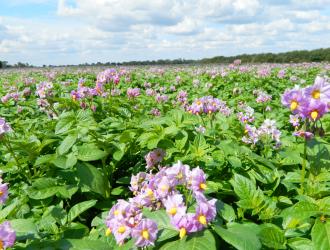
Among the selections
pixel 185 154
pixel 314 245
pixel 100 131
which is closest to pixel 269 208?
pixel 314 245

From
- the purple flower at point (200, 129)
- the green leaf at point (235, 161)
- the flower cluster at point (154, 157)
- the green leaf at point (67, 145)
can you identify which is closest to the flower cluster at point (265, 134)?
the purple flower at point (200, 129)

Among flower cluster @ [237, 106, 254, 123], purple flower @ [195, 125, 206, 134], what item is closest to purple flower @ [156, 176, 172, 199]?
purple flower @ [195, 125, 206, 134]

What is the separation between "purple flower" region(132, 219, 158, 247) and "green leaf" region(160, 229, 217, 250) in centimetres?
6

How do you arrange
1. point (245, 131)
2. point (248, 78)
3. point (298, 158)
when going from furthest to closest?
1. point (248, 78)
2. point (245, 131)
3. point (298, 158)

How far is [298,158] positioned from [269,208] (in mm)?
672

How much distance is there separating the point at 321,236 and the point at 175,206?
630 mm

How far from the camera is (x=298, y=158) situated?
8.39 feet

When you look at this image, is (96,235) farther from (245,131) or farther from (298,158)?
(245,131)

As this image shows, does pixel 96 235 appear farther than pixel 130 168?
No

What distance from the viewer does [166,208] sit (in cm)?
160

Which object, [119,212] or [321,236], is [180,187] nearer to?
[119,212]

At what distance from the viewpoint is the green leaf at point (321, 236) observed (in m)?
1.62

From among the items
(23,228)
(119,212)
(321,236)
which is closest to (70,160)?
(23,228)

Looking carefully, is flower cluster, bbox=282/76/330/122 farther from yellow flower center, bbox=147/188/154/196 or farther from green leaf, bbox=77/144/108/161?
green leaf, bbox=77/144/108/161
